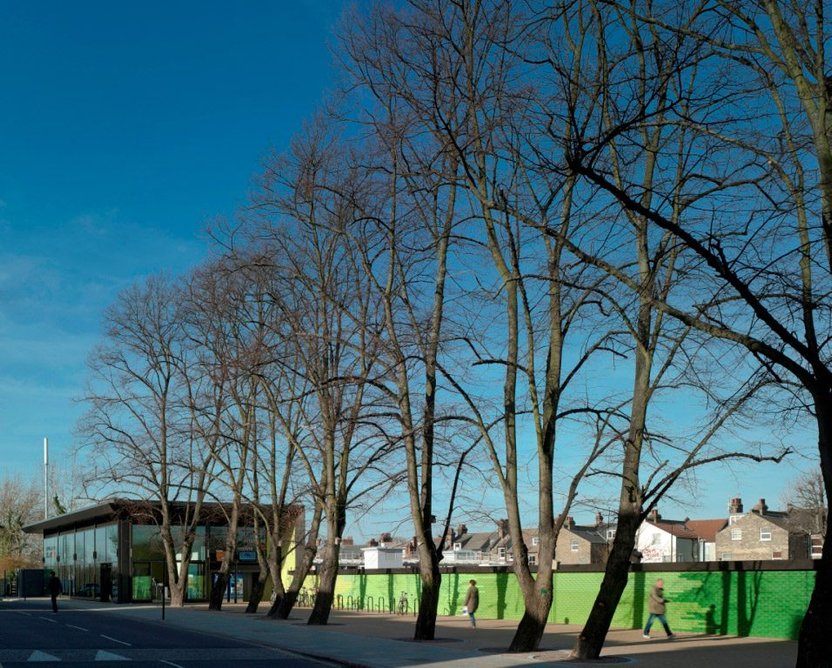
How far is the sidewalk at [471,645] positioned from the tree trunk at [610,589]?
1.31ft

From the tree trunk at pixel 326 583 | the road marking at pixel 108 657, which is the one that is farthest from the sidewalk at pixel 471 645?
the road marking at pixel 108 657

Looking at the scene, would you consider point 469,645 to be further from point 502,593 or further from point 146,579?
point 146,579

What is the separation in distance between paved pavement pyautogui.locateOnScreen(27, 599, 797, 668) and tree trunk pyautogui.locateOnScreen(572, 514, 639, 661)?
0.39 metres

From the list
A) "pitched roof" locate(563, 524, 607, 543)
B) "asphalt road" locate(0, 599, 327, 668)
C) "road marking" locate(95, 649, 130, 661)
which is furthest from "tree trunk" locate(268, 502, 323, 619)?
"pitched roof" locate(563, 524, 607, 543)

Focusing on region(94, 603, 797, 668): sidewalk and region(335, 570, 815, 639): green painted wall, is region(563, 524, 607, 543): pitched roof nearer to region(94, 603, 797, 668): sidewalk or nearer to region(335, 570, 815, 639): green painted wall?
region(335, 570, 815, 639): green painted wall

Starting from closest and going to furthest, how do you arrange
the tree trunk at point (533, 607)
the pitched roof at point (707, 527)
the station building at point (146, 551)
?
1. the tree trunk at point (533, 607)
2. the station building at point (146, 551)
3. the pitched roof at point (707, 527)

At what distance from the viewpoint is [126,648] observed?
23.5 meters

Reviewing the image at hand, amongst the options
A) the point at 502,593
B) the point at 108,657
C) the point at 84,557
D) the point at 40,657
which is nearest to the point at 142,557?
the point at 84,557

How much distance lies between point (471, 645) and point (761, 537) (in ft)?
227

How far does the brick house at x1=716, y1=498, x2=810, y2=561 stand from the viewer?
84.2 metres

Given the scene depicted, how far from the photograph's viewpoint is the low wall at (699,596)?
2548 cm

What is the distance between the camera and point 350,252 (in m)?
28.8

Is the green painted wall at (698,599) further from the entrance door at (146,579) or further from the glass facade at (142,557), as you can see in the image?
the entrance door at (146,579)

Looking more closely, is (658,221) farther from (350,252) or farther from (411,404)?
(350,252)
